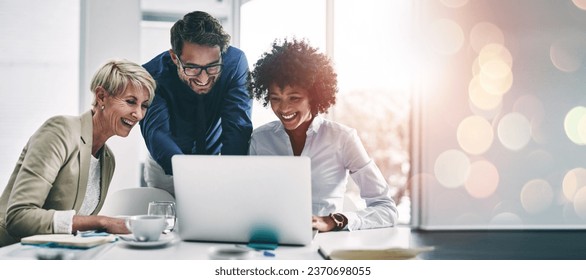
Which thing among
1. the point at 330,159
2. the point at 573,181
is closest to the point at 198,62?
the point at 330,159

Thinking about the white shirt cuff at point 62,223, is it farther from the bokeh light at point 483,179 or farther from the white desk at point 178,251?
the bokeh light at point 483,179

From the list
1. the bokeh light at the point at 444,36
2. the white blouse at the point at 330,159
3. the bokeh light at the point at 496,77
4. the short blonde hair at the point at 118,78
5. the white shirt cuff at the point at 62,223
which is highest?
the bokeh light at the point at 444,36

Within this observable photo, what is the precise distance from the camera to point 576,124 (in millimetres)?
4480

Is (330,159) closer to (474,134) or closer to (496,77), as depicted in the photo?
(474,134)

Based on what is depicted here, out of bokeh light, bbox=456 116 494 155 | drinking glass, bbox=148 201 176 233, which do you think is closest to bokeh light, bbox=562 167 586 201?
bokeh light, bbox=456 116 494 155

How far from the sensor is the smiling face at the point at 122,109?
7.06 feet

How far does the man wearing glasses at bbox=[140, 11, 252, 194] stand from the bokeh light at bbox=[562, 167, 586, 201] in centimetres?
310

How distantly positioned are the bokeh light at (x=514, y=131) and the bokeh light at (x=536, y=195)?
13.7 inches

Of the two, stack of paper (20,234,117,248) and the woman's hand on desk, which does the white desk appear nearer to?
stack of paper (20,234,117,248)

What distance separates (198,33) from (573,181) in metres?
3.52

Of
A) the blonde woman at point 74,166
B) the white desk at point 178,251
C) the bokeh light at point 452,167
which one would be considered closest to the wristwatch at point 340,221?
the white desk at point 178,251

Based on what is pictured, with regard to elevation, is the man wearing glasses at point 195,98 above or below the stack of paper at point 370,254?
above

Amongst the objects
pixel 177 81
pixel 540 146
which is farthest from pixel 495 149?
pixel 177 81

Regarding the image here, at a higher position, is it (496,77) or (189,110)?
(496,77)
